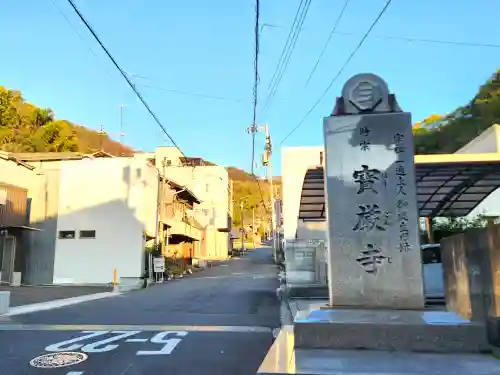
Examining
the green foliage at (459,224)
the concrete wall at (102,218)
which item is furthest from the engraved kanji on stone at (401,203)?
the concrete wall at (102,218)

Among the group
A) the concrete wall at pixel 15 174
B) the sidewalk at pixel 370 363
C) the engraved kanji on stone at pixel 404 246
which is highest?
the concrete wall at pixel 15 174

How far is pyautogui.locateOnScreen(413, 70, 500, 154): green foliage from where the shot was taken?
109 feet

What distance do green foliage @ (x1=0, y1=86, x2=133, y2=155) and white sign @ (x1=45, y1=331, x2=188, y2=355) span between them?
105ft

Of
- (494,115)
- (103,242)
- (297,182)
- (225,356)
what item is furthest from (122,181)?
(494,115)

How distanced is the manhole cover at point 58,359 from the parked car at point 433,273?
8.60 meters

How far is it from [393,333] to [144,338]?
5056mm

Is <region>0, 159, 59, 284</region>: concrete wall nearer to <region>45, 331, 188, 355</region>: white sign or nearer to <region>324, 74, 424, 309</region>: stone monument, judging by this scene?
<region>45, 331, 188, 355</region>: white sign

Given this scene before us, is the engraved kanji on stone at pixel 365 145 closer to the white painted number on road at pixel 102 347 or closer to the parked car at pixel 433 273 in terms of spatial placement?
the white painted number on road at pixel 102 347

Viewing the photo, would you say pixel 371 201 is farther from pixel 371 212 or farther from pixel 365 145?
pixel 365 145

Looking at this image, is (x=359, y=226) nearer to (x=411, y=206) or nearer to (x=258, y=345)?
(x=411, y=206)

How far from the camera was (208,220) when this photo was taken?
199 ft

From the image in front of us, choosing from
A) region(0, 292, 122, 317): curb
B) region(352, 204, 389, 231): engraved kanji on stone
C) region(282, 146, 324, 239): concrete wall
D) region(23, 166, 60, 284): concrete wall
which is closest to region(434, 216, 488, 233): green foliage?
region(282, 146, 324, 239): concrete wall

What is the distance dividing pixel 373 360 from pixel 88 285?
74.3 feet

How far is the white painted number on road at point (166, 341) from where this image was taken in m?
7.14
